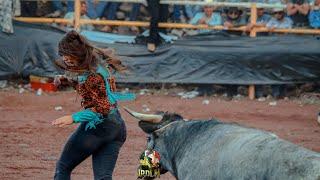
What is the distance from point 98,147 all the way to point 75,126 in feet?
16.9

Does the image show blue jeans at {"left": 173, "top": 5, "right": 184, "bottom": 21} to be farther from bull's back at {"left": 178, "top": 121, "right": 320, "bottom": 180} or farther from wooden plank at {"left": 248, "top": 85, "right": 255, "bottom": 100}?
bull's back at {"left": 178, "top": 121, "right": 320, "bottom": 180}

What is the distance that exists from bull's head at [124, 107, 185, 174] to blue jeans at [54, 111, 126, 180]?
44 cm

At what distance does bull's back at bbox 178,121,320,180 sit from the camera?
4695 millimetres

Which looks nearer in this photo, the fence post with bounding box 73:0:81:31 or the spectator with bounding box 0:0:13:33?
the spectator with bounding box 0:0:13:33

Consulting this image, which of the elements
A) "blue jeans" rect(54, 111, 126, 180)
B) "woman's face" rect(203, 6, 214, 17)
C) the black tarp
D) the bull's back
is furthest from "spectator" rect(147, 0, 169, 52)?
the bull's back

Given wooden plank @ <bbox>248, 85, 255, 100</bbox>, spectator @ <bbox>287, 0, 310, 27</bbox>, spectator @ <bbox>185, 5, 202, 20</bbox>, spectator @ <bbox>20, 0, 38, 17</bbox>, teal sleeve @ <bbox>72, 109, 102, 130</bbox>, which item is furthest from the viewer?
spectator @ <bbox>20, 0, 38, 17</bbox>

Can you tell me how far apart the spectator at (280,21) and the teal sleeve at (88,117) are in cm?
845

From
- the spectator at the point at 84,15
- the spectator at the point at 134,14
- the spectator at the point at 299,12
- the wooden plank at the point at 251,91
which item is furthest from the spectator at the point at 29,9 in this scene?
the spectator at the point at 299,12

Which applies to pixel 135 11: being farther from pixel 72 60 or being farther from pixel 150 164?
pixel 150 164

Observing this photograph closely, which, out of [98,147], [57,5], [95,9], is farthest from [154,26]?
[98,147]

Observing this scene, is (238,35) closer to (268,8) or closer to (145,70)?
(268,8)

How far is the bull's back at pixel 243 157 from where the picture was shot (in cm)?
470

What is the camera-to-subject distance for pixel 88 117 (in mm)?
6008

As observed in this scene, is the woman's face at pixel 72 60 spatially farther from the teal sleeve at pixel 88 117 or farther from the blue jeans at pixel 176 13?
the blue jeans at pixel 176 13
